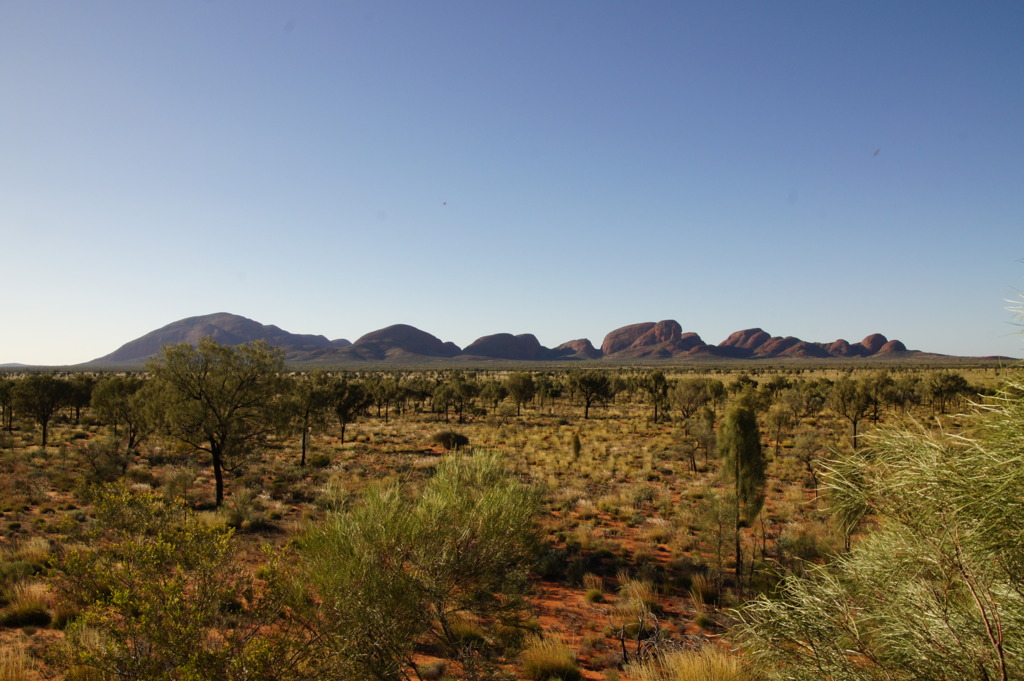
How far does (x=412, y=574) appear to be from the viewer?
7.46 metres

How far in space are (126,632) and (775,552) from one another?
46.6 ft

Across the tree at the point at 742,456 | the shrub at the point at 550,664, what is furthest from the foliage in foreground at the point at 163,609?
the tree at the point at 742,456

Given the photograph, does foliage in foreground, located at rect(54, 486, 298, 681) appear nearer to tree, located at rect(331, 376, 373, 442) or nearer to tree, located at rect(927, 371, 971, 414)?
tree, located at rect(331, 376, 373, 442)

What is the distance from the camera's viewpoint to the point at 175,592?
4570 mm

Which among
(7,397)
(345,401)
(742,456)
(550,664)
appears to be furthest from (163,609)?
(7,397)

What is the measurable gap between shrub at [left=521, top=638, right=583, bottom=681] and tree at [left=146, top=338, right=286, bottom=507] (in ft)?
46.7

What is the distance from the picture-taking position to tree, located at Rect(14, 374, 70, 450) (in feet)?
91.2

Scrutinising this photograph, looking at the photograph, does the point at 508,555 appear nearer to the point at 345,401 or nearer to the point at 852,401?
the point at 852,401

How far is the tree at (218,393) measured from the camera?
660 inches

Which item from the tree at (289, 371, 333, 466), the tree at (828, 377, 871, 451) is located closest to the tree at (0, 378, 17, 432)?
the tree at (289, 371, 333, 466)

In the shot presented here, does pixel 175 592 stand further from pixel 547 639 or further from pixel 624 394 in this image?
pixel 624 394

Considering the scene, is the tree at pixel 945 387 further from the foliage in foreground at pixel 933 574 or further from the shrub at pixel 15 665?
the shrub at pixel 15 665

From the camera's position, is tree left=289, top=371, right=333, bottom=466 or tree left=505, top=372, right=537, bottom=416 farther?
tree left=505, top=372, right=537, bottom=416

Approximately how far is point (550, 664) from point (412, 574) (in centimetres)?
298
